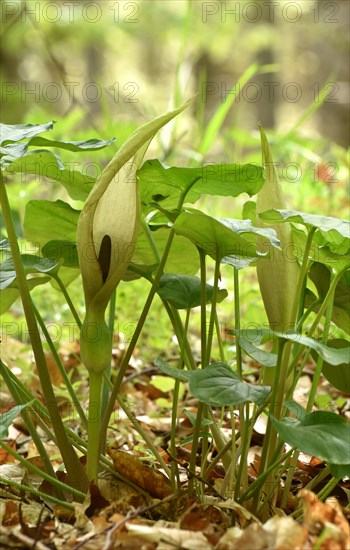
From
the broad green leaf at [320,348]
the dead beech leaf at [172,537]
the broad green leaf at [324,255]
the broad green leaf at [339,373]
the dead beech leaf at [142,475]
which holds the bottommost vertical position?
the dead beech leaf at [142,475]

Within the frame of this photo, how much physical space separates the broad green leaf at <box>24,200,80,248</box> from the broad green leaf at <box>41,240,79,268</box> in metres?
0.04

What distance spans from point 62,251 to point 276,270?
0.84 feet

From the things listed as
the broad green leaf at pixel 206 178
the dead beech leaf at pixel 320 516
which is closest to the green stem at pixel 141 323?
the broad green leaf at pixel 206 178

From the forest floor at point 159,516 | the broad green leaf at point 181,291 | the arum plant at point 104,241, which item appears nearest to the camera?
the forest floor at point 159,516

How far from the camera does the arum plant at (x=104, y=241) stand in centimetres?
67

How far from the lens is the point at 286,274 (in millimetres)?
754

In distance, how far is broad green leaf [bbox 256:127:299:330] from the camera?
75cm

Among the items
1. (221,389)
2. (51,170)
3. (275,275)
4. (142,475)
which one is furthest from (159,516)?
(51,170)

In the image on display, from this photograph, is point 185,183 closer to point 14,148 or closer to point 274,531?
point 14,148

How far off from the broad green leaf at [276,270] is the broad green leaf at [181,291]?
0.25ft

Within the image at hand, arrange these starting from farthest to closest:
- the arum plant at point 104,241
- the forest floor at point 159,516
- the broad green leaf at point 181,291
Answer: the broad green leaf at point 181,291
the arum plant at point 104,241
the forest floor at point 159,516

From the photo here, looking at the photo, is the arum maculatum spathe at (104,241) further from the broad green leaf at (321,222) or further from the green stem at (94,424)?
Result: the broad green leaf at (321,222)

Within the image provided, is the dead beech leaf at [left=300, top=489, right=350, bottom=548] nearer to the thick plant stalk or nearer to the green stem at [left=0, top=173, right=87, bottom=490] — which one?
the thick plant stalk

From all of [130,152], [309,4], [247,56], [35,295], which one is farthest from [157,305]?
[247,56]
